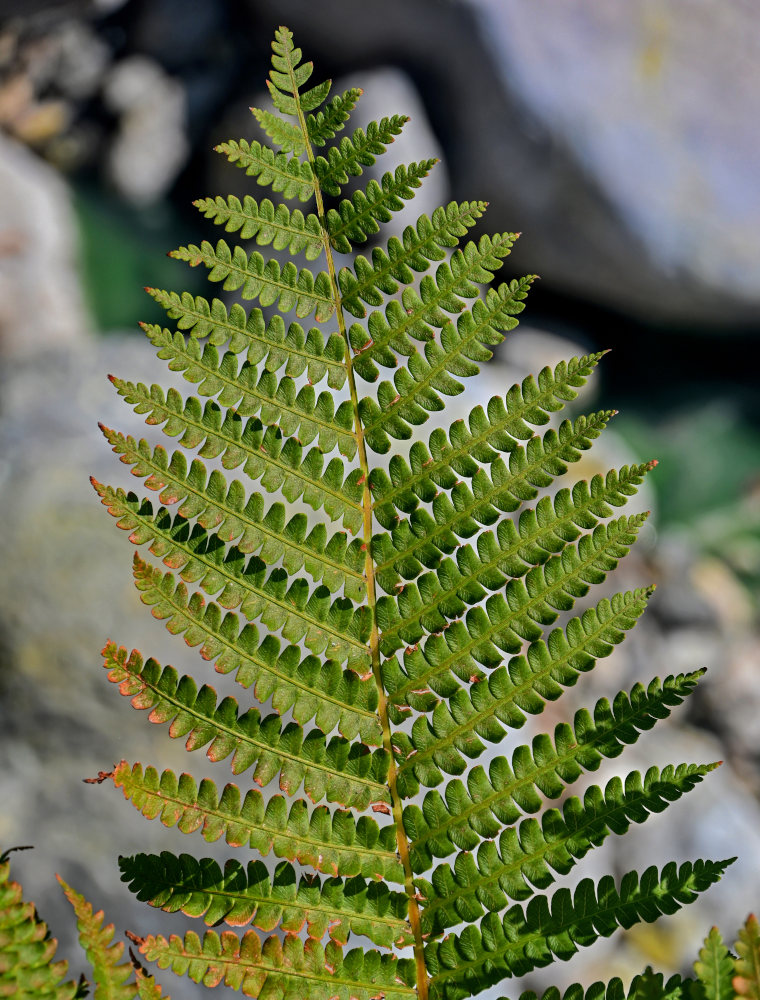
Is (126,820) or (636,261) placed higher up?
(636,261)

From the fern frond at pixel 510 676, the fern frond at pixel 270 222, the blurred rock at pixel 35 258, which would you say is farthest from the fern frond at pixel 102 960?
the blurred rock at pixel 35 258

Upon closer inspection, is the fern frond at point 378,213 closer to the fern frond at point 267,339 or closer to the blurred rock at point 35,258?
the fern frond at point 267,339

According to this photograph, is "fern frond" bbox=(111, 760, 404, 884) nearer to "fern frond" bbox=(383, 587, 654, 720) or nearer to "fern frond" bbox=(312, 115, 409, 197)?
"fern frond" bbox=(383, 587, 654, 720)

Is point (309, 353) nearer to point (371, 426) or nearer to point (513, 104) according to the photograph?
point (371, 426)

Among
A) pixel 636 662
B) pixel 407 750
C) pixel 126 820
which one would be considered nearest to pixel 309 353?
pixel 407 750

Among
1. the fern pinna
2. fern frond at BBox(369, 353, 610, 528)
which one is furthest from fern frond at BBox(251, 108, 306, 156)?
fern frond at BBox(369, 353, 610, 528)

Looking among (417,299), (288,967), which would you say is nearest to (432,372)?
(417,299)

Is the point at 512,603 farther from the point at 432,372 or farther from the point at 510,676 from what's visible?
the point at 432,372
